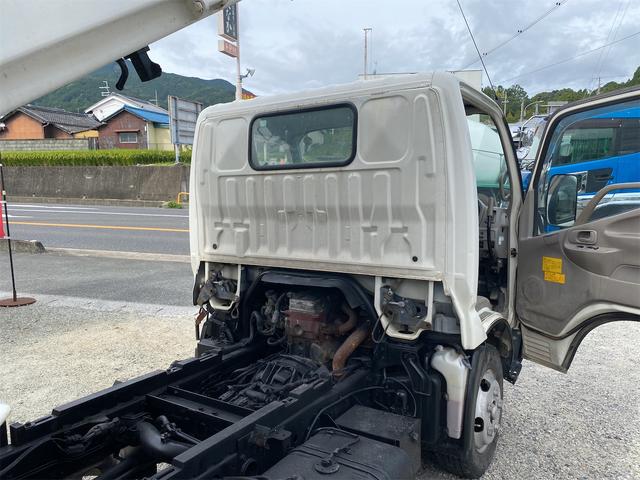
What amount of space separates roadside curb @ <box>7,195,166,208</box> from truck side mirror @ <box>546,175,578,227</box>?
23527 millimetres

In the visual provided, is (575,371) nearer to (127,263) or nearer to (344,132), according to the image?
(344,132)

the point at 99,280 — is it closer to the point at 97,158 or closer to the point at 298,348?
the point at 298,348

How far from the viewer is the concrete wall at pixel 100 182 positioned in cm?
2789

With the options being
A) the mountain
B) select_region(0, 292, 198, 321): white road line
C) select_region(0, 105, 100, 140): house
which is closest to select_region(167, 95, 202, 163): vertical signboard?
select_region(0, 292, 198, 321): white road line

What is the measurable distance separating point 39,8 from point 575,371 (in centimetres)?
503

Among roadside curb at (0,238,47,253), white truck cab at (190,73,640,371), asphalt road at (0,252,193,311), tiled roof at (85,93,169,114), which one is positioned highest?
tiled roof at (85,93,169,114)

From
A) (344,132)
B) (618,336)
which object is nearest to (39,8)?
(344,132)

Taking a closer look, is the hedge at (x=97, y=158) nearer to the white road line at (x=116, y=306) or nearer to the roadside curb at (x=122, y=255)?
the roadside curb at (x=122, y=255)

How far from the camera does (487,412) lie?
10.1 ft

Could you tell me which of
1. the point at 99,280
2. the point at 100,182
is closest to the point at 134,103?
the point at 100,182

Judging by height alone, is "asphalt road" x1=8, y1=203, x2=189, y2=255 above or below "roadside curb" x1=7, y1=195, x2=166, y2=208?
below

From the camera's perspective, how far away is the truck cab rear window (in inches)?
120

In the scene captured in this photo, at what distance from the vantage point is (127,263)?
32.1 feet

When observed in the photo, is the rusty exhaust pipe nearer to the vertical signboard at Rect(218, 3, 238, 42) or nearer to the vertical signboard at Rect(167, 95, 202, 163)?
the vertical signboard at Rect(218, 3, 238, 42)
